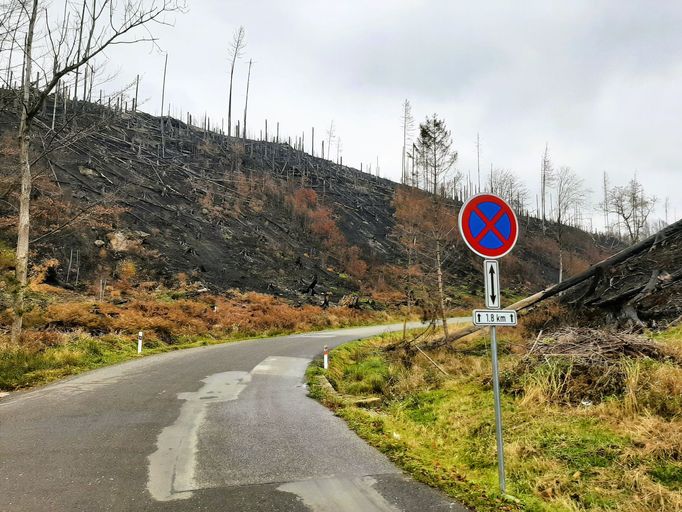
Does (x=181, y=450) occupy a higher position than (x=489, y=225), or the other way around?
(x=489, y=225)

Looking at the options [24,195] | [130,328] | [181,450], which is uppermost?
[24,195]

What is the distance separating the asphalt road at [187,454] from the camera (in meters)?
4.10

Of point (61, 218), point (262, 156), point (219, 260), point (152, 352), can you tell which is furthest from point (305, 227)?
point (152, 352)

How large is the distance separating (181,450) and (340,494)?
2.43 metres

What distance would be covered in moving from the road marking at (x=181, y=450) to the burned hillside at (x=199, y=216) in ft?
27.5

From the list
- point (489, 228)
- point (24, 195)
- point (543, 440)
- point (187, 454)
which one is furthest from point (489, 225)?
point (24, 195)

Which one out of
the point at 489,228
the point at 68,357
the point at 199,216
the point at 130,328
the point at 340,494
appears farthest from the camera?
the point at 199,216

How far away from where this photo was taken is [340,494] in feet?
13.9

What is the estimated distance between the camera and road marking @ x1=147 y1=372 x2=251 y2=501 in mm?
4367

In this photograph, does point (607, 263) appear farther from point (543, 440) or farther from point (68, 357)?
point (68, 357)

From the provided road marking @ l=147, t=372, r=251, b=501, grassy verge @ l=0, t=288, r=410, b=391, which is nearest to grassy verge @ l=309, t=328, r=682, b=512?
road marking @ l=147, t=372, r=251, b=501

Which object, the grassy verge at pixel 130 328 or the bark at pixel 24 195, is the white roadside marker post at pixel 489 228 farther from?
the bark at pixel 24 195

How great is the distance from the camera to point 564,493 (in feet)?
13.9

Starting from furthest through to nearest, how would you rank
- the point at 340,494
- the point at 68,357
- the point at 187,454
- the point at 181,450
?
1. the point at 68,357
2. the point at 181,450
3. the point at 187,454
4. the point at 340,494
